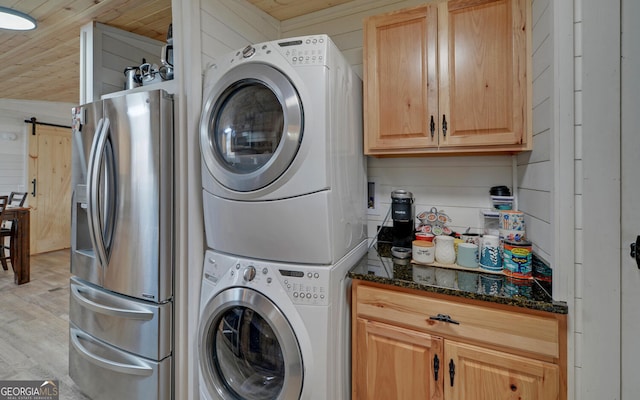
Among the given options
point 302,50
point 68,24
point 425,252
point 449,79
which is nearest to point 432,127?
point 449,79

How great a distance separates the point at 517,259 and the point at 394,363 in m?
0.68

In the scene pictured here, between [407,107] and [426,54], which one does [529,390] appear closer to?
[407,107]

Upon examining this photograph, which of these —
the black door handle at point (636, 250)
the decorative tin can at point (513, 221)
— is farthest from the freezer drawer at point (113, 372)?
the black door handle at point (636, 250)

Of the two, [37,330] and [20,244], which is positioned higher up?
[20,244]

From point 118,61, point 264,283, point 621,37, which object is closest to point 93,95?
point 118,61

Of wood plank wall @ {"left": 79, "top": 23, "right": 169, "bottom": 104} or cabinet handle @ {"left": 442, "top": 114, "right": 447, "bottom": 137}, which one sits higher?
wood plank wall @ {"left": 79, "top": 23, "right": 169, "bottom": 104}

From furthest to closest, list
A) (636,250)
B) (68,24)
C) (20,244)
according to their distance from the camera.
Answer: (20,244) < (68,24) < (636,250)

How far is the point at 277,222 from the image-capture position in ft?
3.90

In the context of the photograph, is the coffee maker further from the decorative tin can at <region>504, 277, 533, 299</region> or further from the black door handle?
the black door handle

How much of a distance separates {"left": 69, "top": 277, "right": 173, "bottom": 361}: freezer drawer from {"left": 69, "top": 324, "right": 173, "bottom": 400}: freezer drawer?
5 centimetres

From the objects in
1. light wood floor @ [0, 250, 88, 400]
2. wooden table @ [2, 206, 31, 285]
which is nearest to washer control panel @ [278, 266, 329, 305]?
light wood floor @ [0, 250, 88, 400]

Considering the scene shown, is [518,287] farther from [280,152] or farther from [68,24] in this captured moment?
[68,24]

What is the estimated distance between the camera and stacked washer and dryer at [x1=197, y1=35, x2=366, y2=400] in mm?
1128

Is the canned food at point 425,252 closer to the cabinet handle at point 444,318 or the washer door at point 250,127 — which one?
the cabinet handle at point 444,318
